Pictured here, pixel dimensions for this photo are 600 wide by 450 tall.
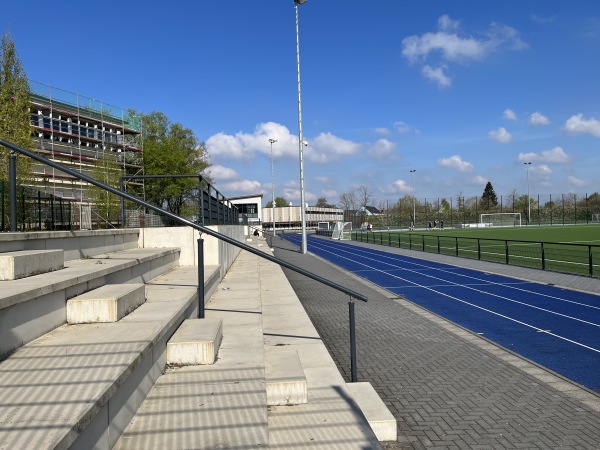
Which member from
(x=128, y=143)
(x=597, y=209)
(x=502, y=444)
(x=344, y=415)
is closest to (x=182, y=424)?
(x=344, y=415)

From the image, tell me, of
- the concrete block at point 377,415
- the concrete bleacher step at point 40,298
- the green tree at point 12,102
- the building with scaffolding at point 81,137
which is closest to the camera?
the concrete bleacher step at point 40,298

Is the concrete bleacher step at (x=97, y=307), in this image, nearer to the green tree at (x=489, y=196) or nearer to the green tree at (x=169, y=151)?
the green tree at (x=169, y=151)

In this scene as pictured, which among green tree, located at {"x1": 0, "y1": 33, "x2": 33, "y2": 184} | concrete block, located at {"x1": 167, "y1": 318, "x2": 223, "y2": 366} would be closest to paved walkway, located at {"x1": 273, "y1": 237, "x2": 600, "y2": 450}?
concrete block, located at {"x1": 167, "y1": 318, "x2": 223, "y2": 366}

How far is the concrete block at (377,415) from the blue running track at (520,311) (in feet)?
9.56

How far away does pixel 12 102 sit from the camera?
21.5 metres

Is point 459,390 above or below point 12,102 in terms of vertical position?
below

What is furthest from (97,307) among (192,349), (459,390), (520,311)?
(520,311)

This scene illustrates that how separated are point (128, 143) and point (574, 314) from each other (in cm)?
6393

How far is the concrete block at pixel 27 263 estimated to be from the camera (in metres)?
3.64

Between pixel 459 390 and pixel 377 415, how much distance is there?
5.70 feet

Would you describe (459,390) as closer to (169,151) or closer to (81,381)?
(81,381)

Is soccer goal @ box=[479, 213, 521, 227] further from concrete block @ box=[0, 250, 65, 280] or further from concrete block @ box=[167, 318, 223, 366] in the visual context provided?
concrete block @ box=[0, 250, 65, 280]


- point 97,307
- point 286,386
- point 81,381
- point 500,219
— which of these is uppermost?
point 97,307

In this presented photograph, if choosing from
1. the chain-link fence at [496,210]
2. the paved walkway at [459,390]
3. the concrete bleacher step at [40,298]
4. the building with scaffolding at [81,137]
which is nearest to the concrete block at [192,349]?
the concrete bleacher step at [40,298]
